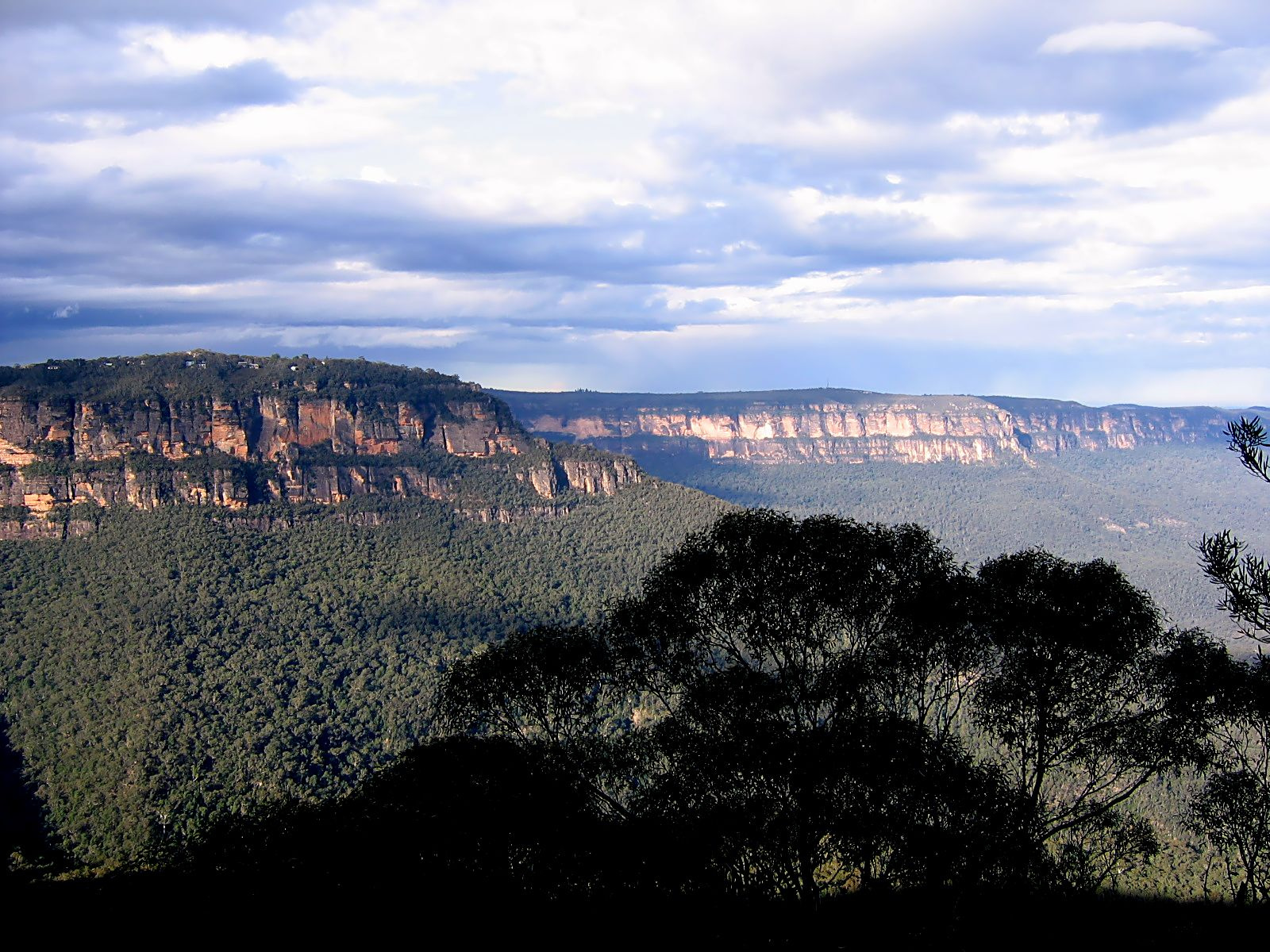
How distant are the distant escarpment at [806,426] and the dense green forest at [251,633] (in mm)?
92172

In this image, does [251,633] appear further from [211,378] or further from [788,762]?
[788,762]

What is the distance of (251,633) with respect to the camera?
5528 centimetres

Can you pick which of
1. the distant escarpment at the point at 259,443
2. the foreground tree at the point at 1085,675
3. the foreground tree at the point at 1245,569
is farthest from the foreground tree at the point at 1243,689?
the distant escarpment at the point at 259,443

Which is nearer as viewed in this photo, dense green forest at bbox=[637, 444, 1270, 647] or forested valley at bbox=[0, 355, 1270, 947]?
forested valley at bbox=[0, 355, 1270, 947]

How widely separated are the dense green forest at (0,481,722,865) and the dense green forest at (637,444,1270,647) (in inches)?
2822


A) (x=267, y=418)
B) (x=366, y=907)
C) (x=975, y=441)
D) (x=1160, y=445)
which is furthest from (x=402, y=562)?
(x=1160, y=445)

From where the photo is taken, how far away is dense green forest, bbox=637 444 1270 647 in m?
139

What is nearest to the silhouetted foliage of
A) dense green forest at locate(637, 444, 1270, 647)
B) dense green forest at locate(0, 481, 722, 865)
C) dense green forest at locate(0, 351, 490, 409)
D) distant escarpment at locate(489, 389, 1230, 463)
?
dense green forest at locate(0, 481, 722, 865)

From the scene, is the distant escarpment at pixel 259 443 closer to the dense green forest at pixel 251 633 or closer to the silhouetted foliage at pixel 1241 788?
the dense green forest at pixel 251 633

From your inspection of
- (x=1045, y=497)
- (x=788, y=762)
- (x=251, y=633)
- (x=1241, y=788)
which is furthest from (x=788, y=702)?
(x=1045, y=497)

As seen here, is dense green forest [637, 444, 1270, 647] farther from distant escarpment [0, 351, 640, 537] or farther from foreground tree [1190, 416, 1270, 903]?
foreground tree [1190, 416, 1270, 903]

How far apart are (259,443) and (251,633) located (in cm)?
2948

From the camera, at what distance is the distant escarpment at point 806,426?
170 meters

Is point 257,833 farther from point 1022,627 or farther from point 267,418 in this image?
point 267,418
